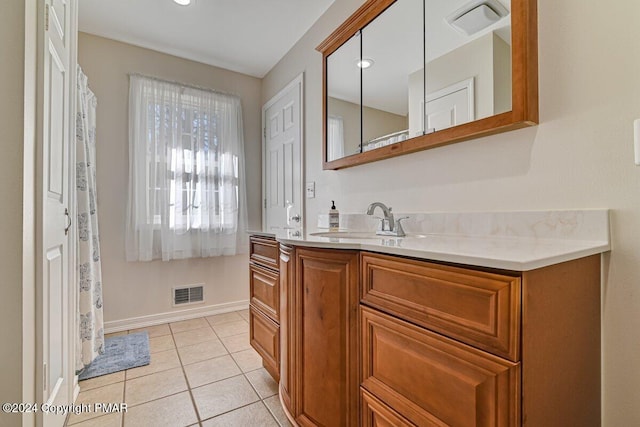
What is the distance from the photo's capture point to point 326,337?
1115 millimetres

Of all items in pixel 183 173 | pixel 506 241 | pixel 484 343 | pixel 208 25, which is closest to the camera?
pixel 484 343

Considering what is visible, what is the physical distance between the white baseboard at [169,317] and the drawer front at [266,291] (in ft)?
4.25

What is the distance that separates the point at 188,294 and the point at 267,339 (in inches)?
59.9

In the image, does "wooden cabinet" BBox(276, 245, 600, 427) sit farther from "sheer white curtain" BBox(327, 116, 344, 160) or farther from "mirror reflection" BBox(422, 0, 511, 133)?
"sheer white curtain" BBox(327, 116, 344, 160)

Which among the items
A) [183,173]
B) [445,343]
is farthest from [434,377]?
[183,173]

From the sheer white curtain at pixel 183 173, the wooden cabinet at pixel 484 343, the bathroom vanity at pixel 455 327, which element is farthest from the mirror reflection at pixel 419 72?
the sheer white curtain at pixel 183 173

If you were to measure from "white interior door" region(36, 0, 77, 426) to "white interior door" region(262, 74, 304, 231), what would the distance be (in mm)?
1435

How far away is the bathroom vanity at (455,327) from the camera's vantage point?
0.63 meters

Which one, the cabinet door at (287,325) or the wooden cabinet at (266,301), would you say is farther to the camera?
the wooden cabinet at (266,301)

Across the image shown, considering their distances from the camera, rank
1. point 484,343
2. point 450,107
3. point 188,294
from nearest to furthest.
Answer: point 484,343 → point 450,107 → point 188,294

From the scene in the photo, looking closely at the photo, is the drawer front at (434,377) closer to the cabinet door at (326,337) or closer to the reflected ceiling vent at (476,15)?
the cabinet door at (326,337)

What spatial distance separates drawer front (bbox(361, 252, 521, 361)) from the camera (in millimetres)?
621

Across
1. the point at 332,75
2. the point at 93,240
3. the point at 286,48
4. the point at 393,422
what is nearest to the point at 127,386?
the point at 93,240

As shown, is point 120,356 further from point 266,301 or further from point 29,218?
point 29,218
